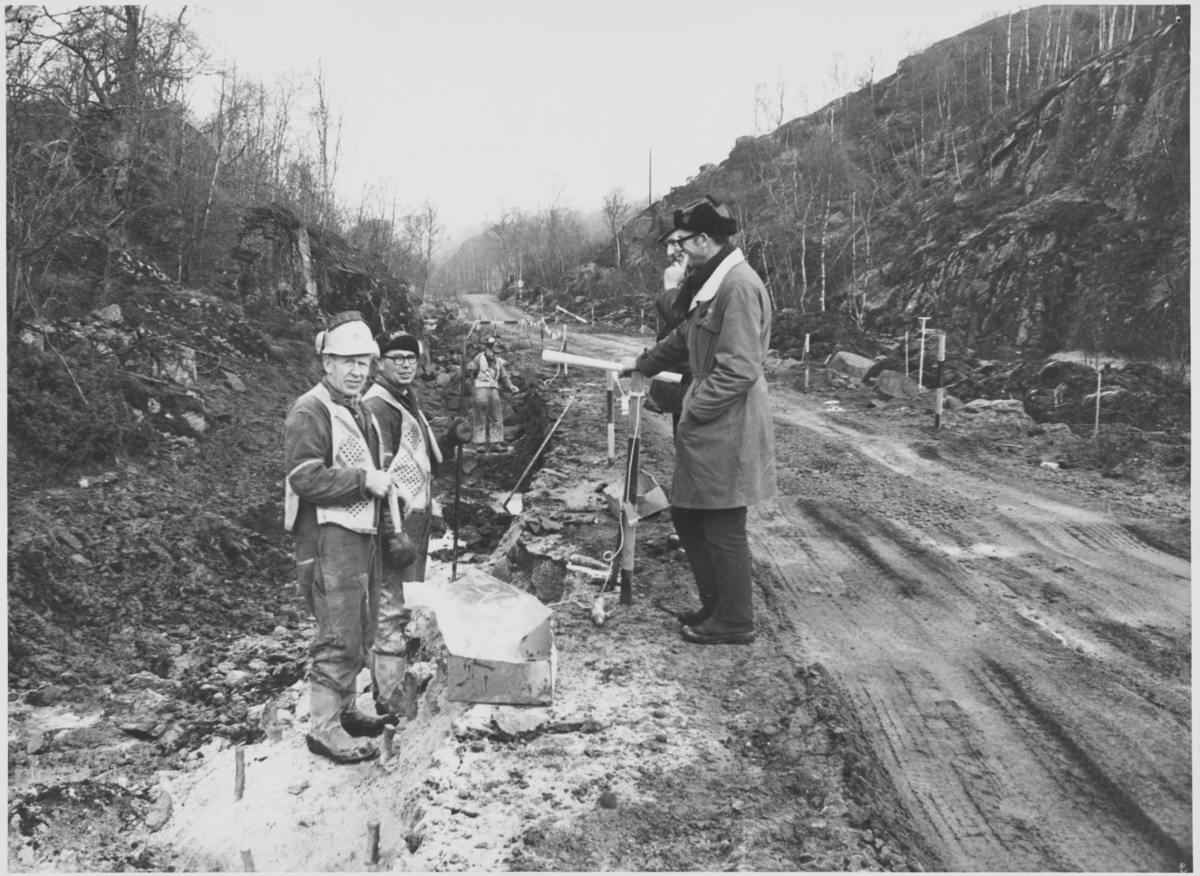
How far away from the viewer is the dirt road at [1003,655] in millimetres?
2629

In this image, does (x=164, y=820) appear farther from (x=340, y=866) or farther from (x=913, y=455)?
(x=913, y=455)

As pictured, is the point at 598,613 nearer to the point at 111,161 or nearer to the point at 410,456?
the point at 410,456

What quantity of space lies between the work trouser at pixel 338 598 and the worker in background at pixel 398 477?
0.27 meters

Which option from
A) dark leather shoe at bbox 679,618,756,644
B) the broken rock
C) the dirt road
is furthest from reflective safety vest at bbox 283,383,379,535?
the broken rock

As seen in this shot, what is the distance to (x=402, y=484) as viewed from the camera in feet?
12.2

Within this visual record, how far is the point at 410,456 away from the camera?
12.5 feet

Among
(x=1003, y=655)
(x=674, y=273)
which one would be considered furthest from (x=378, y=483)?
(x=1003, y=655)

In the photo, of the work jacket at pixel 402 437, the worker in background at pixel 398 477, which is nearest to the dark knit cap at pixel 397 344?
the worker in background at pixel 398 477

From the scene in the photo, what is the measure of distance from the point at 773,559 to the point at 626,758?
267 cm

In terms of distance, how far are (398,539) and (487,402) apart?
856 centimetres

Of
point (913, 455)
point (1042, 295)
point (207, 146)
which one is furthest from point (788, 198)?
point (913, 455)

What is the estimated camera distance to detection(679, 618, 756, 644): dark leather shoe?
395cm

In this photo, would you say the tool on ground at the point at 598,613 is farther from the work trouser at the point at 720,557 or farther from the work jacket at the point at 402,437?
the work jacket at the point at 402,437

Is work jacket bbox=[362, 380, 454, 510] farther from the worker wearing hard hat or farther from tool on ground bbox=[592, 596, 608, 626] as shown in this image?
tool on ground bbox=[592, 596, 608, 626]
